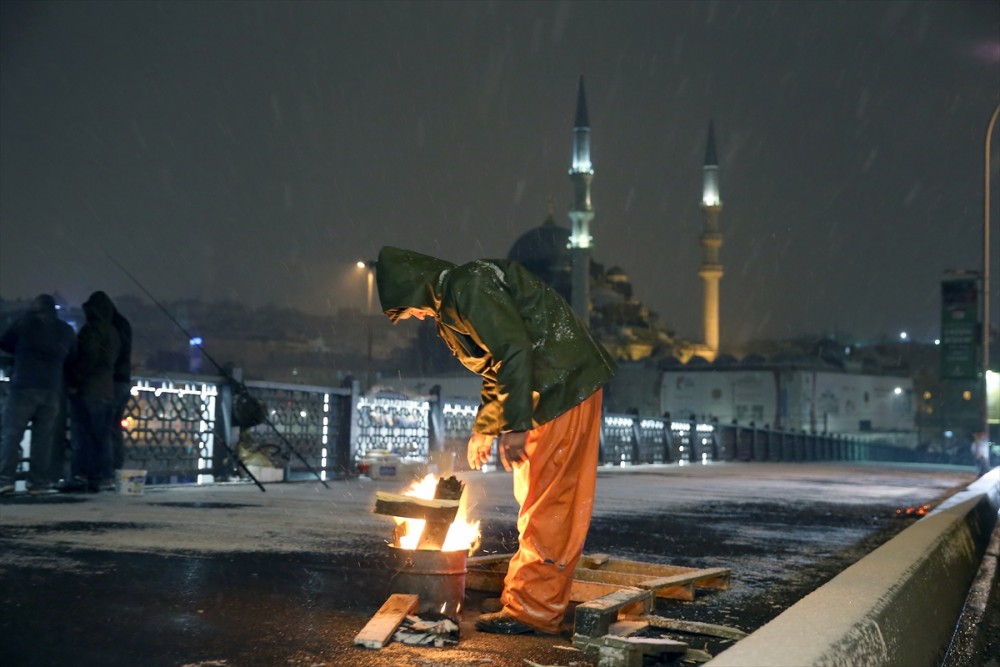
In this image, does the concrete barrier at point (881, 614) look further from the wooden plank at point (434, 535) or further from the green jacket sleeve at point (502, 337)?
the wooden plank at point (434, 535)

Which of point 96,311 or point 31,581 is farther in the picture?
point 96,311

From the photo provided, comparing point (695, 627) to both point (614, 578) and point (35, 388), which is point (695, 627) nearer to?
point (614, 578)

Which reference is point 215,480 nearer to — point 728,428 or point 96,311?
point 96,311

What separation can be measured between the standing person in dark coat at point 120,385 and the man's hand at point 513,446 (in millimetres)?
8674

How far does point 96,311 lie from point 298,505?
352 centimetres

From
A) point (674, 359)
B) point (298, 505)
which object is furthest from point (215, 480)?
point (674, 359)

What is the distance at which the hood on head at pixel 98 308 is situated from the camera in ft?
38.8

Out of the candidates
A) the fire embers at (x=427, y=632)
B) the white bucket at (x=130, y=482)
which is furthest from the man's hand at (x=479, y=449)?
the white bucket at (x=130, y=482)

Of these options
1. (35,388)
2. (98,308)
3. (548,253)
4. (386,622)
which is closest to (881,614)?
(386,622)

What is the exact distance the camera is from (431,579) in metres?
4.37

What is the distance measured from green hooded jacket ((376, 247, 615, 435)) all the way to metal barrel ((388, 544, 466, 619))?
1.94ft

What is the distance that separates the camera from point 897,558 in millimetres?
4945

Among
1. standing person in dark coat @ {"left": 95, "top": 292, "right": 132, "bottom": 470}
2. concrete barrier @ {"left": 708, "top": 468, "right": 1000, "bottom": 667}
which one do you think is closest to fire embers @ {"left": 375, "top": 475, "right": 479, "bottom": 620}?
concrete barrier @ {"left": 708, "top": 468, "right": 1000, "bottom": 667}

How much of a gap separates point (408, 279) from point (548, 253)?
109 meters
